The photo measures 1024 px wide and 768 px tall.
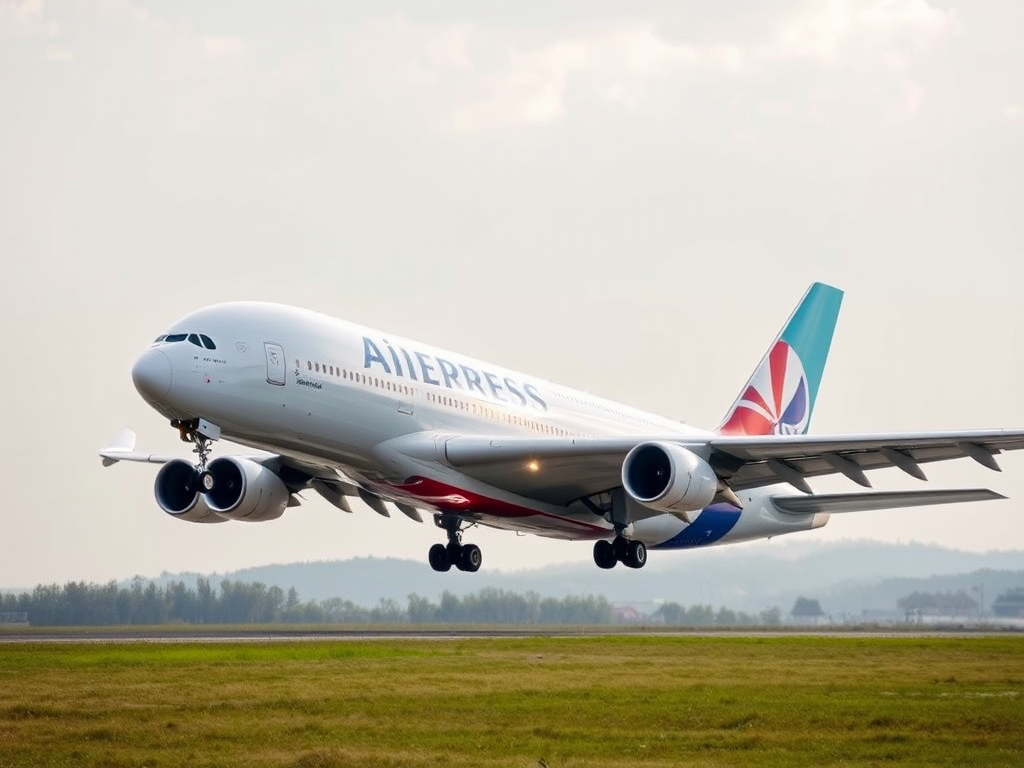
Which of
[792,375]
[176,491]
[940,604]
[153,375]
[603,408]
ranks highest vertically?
[792,375]

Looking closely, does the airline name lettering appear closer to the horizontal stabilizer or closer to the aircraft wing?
the aircraft wing

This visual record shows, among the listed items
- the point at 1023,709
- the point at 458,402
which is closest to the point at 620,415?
the point at 458,402

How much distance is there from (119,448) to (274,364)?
572 inches

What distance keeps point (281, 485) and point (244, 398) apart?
8.58 meters

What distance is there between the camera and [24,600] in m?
51.7

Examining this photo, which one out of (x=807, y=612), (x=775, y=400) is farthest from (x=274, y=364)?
(x=807, y=612)

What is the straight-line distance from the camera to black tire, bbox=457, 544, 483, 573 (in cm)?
4047

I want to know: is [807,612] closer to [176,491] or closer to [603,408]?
[603,408]

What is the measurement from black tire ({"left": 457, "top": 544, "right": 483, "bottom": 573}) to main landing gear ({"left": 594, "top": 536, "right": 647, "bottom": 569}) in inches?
132

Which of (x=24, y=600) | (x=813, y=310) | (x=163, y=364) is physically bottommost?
(x=24, y=600)

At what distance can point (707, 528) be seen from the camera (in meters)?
43.0

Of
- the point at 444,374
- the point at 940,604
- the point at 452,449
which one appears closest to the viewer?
the point at 452,449

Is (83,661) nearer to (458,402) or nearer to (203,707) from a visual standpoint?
(203,707)

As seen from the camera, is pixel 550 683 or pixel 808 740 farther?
pixel 550 683
